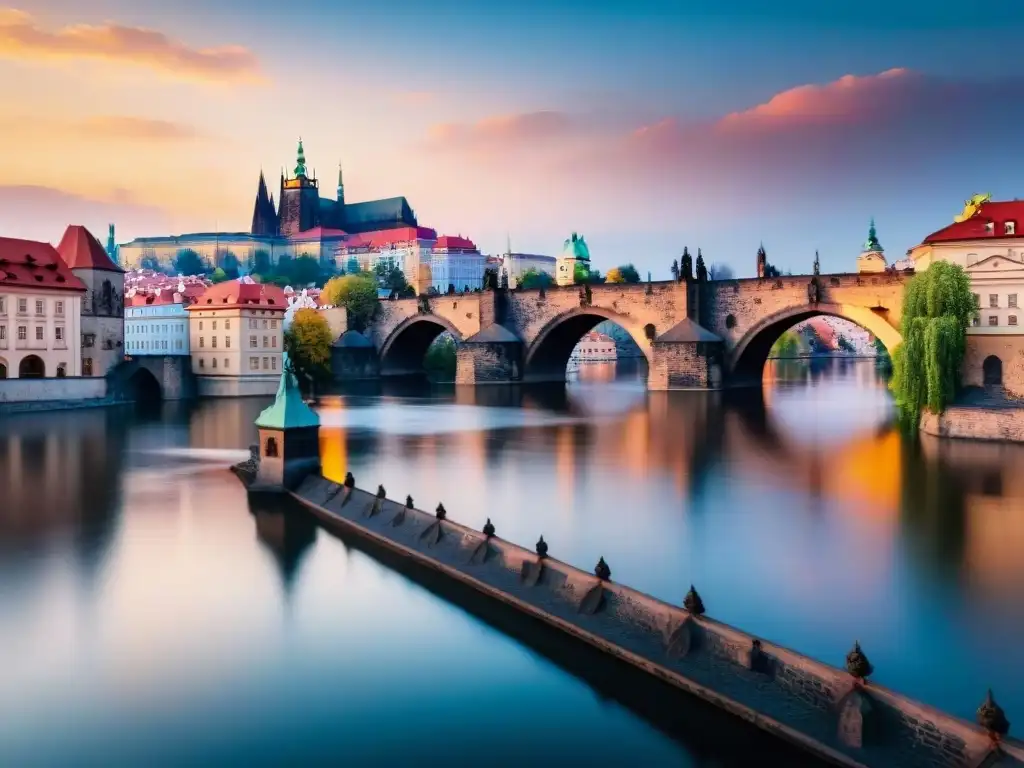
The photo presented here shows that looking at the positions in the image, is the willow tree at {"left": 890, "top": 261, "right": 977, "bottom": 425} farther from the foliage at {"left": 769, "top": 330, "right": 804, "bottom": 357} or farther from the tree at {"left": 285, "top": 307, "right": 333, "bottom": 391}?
Result: the foliage at {"left": 769, "top": 330, "right": 804, "bottom": 357}

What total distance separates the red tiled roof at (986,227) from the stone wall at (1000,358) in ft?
12.7

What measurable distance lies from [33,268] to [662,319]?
2782 centimetres

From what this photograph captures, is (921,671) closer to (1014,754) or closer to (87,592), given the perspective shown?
(1014,754)

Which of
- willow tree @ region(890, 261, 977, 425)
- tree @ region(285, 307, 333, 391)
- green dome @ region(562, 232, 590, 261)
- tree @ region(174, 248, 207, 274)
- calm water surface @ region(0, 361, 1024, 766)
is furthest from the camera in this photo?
tree @ region(174, 248, 207, 274)

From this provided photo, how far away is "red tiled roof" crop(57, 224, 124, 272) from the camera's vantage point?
45844 mm

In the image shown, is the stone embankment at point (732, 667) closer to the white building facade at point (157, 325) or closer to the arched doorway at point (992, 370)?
the arched doorway at point (992, 370)

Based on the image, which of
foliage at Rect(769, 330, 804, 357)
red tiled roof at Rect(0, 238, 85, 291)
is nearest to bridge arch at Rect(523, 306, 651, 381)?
red tiled roof at Rect(0, 238, 85, 291)

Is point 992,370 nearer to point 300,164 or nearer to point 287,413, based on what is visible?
point 287,413

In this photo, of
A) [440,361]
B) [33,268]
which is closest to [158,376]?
[33,268]

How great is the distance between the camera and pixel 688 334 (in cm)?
4381

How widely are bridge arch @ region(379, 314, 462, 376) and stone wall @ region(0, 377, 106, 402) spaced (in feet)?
74.4

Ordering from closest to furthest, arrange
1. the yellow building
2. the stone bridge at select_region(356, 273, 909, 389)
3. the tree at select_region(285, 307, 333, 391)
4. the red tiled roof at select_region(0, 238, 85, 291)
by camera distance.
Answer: the stone bridge at select_region(356, 273, 909, 389) < the red tiled roof at select_region(0, 238, 85, 291) < the yellow building < the tree at select_region(285, 307, 333, 391)

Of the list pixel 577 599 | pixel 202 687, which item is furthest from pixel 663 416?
pixel 202 687

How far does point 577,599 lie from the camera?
10750 mm
